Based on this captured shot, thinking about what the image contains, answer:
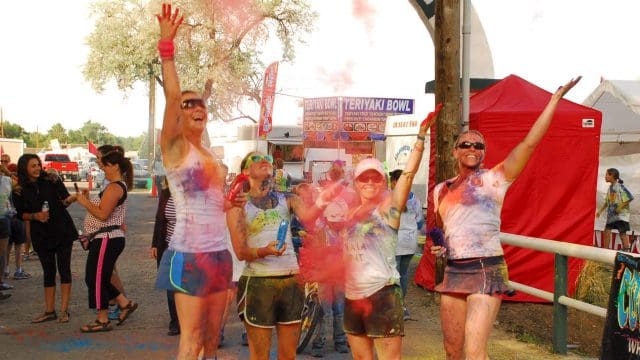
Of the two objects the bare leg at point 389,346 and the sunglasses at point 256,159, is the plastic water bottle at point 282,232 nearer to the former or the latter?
the sunglasses at point 256,159

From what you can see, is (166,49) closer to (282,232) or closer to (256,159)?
(256,159)

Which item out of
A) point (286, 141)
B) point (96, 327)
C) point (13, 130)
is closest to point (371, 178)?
point (96, 327)

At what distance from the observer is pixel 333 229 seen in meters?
4.65

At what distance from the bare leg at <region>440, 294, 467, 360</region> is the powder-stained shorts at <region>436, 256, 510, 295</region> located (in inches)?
4.0

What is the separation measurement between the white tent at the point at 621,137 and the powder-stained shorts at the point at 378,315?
11.5m

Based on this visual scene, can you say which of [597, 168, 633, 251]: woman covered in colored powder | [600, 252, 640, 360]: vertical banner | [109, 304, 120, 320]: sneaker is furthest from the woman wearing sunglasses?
[597, 168, 633, 251]: woman covered in colored powder

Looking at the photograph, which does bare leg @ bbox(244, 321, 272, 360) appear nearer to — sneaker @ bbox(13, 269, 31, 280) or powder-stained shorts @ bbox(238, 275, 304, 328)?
powder-stained shorts @ bbox(238, 275, 304, 328)

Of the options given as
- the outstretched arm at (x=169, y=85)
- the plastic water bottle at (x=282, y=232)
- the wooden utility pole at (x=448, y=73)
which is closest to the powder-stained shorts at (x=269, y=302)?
the plastic water bottle at (x=282, y=232)

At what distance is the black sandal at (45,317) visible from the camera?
25.3 ft

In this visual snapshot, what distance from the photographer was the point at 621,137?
14672mm

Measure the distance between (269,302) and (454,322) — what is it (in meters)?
1.28

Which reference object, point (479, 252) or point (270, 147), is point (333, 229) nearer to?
point (479, 252)

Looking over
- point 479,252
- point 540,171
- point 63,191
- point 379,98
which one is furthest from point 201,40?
point 379,98

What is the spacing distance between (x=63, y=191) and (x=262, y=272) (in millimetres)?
4574
